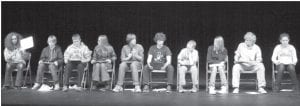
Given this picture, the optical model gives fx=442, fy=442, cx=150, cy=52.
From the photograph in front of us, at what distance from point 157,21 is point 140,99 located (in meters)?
3.76

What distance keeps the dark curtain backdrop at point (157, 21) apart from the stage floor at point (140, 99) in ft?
9.20

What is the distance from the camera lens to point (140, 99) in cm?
548

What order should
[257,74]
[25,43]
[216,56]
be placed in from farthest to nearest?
[25,43], [216,56], [257,74]

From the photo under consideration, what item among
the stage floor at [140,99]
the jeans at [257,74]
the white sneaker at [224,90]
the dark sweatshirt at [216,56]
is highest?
the dark sweatshirt at [216,56]

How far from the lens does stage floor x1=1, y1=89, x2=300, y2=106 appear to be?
5078 millimetres

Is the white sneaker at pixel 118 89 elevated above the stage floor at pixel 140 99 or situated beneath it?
elevated above

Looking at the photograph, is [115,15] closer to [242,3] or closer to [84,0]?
[84,0]

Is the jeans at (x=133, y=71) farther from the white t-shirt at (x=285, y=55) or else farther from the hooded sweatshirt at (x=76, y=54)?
the white t-shirt at (x=285, y=55)

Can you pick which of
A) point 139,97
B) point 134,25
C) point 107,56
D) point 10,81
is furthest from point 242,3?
point 10,81

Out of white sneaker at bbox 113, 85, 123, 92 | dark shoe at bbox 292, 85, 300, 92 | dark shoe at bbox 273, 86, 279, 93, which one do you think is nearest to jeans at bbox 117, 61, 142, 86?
white sneaker at bbox 113, 85, 123, 92

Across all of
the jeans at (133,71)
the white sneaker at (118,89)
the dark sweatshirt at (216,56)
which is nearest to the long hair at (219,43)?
the dark sweatshirt at (216,56)

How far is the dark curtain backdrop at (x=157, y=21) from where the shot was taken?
8766mm

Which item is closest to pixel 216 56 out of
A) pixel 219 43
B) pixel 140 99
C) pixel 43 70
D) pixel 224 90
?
pixel 219 43

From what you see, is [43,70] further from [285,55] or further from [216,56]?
[285,55]
